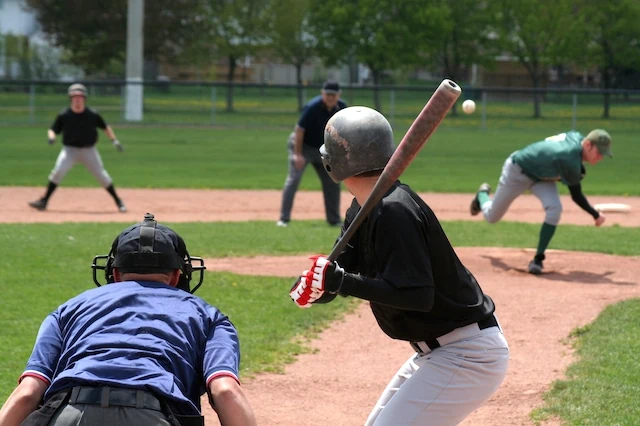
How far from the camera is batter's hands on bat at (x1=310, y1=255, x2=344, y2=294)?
3.47m

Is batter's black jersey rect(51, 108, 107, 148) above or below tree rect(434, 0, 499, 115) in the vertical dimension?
below

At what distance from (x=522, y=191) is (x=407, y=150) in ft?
24.2

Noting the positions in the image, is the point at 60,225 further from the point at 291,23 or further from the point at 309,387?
the point at 291,23

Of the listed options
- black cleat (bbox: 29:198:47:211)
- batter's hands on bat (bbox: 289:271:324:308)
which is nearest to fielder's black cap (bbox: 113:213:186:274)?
batter's hands on bat (bbox: 289:271:324:308)

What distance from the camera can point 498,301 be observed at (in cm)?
908

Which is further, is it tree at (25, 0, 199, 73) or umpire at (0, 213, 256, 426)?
tree at (25, 0, 199, 73)

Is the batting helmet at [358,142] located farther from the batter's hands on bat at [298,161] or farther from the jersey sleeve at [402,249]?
the batter's hands on bat at [298,161]

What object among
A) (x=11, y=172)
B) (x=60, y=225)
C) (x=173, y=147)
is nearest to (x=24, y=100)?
(x=173, y=147)

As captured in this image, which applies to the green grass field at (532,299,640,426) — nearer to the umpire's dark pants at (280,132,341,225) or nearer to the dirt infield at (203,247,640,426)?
the dirt infield at (203,247,640,426)

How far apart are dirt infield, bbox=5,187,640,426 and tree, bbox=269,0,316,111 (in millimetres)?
37251

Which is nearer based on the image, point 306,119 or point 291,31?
point 306,119

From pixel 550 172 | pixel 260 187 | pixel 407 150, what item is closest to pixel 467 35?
pixel 260 187

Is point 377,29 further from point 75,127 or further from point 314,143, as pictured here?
point 314,143

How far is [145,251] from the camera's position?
340cm
